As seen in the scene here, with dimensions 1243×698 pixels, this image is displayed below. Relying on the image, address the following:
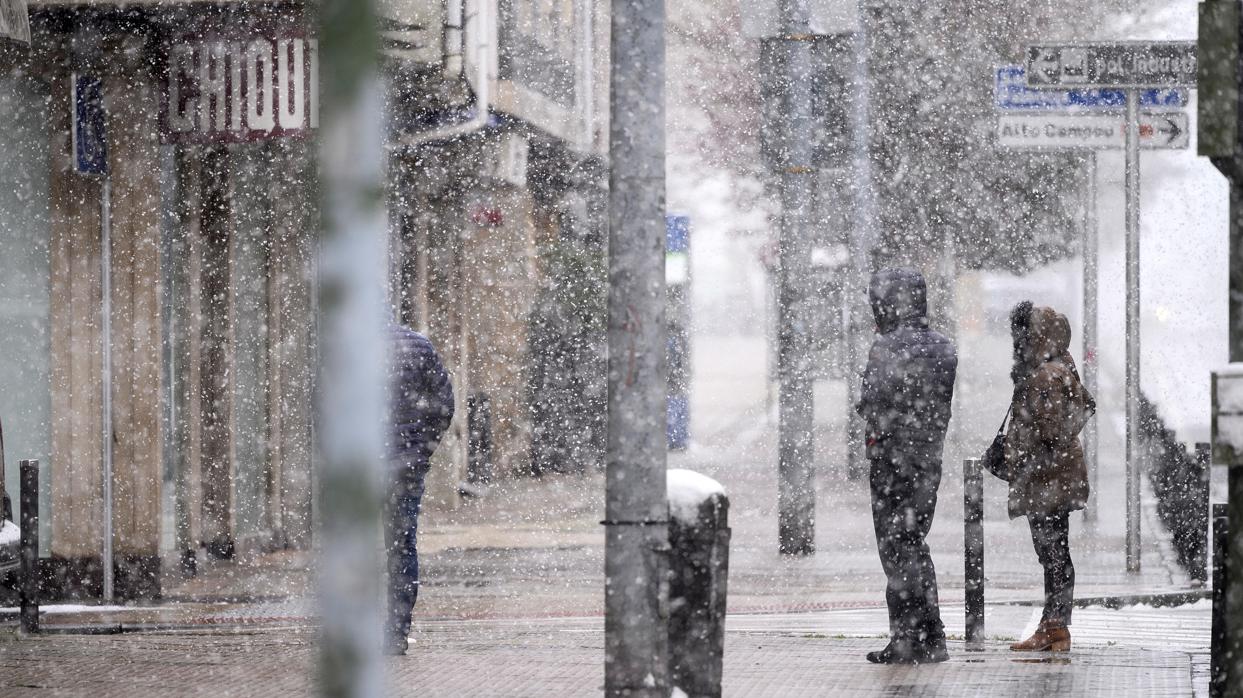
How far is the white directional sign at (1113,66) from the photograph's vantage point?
42.8 ft

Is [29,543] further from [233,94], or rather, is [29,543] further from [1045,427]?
[1045,427]

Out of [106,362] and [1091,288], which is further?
[1091,288]

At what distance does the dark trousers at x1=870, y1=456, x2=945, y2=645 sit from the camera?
332 inches

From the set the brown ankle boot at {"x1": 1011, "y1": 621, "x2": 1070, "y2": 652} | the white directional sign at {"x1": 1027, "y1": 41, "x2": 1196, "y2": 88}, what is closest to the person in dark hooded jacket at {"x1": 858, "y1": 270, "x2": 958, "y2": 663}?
the brown ankle boot at {"x1": 1011, "y1": 621, "x2": 1070, "y2": 652}

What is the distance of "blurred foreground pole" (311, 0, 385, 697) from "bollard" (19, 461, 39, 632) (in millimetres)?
8503

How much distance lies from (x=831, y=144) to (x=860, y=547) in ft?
10.3

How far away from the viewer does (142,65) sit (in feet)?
38.1

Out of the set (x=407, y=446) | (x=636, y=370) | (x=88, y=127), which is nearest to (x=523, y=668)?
(x=407, y=446)

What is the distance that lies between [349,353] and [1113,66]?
39.4 feet

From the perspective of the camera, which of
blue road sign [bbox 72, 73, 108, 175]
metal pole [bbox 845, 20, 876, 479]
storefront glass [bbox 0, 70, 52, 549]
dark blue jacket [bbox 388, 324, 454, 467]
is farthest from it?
metal pole [bbox 845, 20, 876, 479]

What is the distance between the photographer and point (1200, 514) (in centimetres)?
1193

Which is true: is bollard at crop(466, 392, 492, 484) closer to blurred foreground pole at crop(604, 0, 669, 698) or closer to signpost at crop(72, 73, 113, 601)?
signpost at crop(72, 73, 113, 601)

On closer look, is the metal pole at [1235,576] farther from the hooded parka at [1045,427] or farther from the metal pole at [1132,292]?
the metal pole at [1132,292]

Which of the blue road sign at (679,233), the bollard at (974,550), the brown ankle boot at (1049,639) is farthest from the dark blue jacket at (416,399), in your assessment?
the blue road sign at (679,233)
